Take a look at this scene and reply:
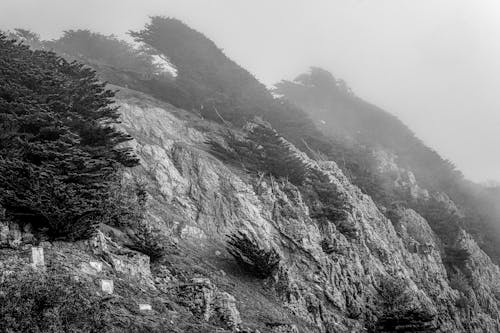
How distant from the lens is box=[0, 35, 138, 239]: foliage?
378 inches

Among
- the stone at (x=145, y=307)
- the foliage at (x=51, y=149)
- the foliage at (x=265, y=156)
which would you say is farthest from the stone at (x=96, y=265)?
the foliage at (x=265, y=156)

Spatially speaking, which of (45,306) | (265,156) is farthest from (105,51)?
(45,306)

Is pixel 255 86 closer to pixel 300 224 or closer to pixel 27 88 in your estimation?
pixel 300 224

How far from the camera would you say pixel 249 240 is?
1485cm

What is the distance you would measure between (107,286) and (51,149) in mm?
4698

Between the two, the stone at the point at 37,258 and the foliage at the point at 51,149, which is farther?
the foliage at the point at 51,149

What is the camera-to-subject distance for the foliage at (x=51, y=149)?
959 centimetres

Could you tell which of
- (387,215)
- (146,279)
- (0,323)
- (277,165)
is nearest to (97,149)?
(146,279)

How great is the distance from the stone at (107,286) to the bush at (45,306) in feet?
2.34

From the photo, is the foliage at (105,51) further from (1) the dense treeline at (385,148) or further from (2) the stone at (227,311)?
(2) the stone at (227,311)

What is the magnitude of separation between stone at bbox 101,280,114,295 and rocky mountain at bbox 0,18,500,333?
8 centimetres

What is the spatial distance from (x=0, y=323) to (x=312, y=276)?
12790 millimetres

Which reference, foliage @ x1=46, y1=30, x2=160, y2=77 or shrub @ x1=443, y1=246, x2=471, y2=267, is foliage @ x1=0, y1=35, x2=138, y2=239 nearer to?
shrub @ x1=443, y1=246, x2=471, y2=267

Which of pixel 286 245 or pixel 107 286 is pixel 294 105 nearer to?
pixel 286 245
